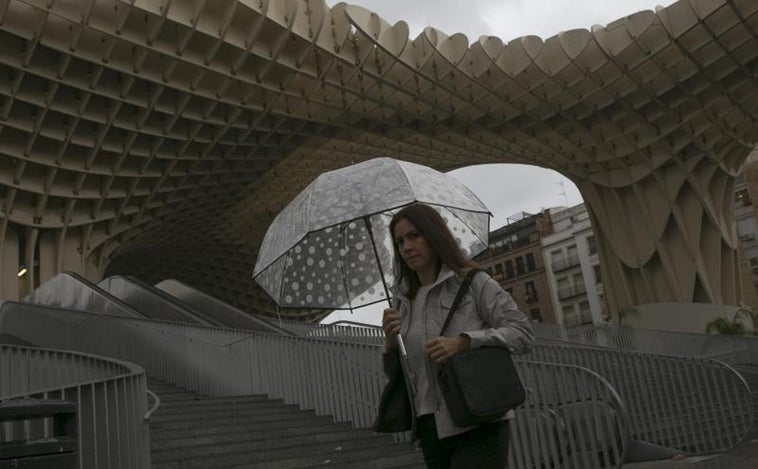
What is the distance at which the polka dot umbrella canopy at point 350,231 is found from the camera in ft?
16.9

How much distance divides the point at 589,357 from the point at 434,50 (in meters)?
17.1

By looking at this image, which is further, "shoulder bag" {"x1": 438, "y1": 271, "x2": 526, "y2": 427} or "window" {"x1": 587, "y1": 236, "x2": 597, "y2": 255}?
"window" {"x1": 587, "y1": 236, "x2": 597, "y2": 255}

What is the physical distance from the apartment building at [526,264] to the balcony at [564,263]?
5.15 feet

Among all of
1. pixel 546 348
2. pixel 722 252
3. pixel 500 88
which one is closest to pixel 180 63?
pixel 500 88

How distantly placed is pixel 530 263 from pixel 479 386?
2353 inches

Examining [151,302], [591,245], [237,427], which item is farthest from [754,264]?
[237,427]

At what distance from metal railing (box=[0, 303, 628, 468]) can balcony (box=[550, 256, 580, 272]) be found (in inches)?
1804

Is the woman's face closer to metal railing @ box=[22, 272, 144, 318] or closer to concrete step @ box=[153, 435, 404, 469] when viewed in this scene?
concrete step @ box=[153, 435, 404, 469]

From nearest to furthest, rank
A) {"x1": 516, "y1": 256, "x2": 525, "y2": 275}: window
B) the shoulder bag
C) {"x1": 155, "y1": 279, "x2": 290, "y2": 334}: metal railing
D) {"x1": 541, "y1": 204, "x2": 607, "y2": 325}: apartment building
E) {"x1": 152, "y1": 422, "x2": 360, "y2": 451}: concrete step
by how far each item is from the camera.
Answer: the shoulder bag < {"x1": 152, "y1": 422, "x2": 360, "y2": 451}: concrete step < {"x1": 155, "y1": 279, "x2": 290, "y2": 334}: metal railing < {"x1": 541, "y1": 204, "x2": 607, "y2": 325}: apartment building < {"x1": 516, "y1": 256, "x2": 525, "y2": 275}: window

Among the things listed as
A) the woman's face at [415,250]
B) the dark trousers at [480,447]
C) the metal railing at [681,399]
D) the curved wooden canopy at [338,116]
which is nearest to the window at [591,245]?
the curved wooden canopy at [338,116]

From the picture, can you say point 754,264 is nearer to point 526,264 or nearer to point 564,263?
point 564,263

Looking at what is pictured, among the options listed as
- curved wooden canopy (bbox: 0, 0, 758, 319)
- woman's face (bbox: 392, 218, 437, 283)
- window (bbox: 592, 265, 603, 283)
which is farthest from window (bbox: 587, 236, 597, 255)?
woman's face (bbox: 392, 218, 437, 283)

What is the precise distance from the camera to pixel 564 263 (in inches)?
2248

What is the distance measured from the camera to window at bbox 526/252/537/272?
2365 inches
